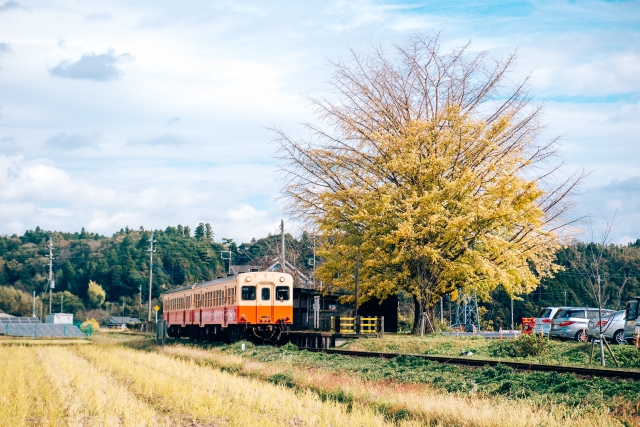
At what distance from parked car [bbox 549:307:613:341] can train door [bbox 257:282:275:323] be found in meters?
12.4

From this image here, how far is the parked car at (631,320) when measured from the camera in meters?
27.1

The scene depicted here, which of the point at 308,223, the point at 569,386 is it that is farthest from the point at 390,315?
the point at 569,386

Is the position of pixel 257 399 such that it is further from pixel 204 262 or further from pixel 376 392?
pixel 204 262

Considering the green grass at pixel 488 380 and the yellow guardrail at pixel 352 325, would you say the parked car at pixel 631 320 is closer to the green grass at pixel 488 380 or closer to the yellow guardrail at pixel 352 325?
the green grass at pixel 488 380

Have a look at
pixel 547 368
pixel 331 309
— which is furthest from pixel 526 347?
pixel 331 309

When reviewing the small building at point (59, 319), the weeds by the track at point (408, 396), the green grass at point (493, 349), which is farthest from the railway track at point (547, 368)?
the small building at point (59, 319)

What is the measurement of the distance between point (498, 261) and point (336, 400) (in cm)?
2083

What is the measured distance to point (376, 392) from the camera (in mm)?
15203

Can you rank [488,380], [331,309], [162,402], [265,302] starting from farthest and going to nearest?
[331,309] < [265,302] < [488,380] < [162,402]

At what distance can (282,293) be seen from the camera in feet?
115

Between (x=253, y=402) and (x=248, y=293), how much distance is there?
19894mm

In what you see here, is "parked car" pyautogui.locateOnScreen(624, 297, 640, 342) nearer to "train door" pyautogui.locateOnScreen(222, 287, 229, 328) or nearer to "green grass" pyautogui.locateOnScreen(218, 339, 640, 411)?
"green grass" pyautogui.locateOnScreen(218, 339, 640, 411)

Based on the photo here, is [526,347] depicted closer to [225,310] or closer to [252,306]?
[252,306]

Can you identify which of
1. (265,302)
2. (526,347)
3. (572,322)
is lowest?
(526,347)
